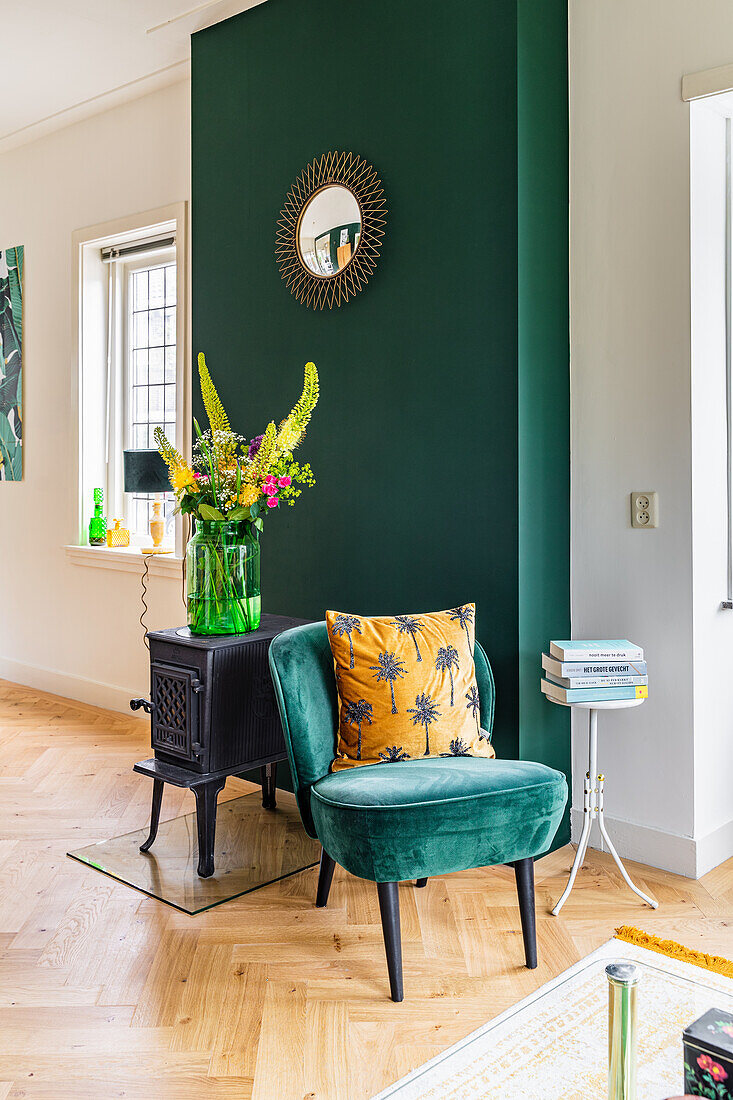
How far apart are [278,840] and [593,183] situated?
2276mm

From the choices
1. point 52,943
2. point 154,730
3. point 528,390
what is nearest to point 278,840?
point 154,730

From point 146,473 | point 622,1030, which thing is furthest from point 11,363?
point 622,1030

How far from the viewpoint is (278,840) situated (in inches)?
116

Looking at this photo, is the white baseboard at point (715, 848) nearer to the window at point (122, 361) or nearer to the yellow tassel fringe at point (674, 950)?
the yellow tassel fringe at point (674, 950)

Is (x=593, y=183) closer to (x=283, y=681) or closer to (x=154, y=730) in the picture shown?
(x=283, y=681)

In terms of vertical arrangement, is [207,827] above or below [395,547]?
below

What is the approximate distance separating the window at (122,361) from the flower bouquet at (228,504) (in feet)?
5.62

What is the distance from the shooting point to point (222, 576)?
2736mm

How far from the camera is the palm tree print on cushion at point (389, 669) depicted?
2.37 metres

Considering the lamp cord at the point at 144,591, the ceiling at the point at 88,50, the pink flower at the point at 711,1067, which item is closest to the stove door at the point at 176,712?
the lamp cord at the point at 144,591

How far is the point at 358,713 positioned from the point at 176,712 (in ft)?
2.08

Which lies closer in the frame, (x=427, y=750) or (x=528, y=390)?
(x=427, y=750)

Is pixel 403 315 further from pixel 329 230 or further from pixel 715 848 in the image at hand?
pixel 715 848

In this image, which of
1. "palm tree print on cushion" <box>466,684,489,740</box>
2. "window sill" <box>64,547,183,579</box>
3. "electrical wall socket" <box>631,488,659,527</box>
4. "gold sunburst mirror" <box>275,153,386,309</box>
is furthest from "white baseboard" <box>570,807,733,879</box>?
"window sill" <box>64,547,183,579</box>
